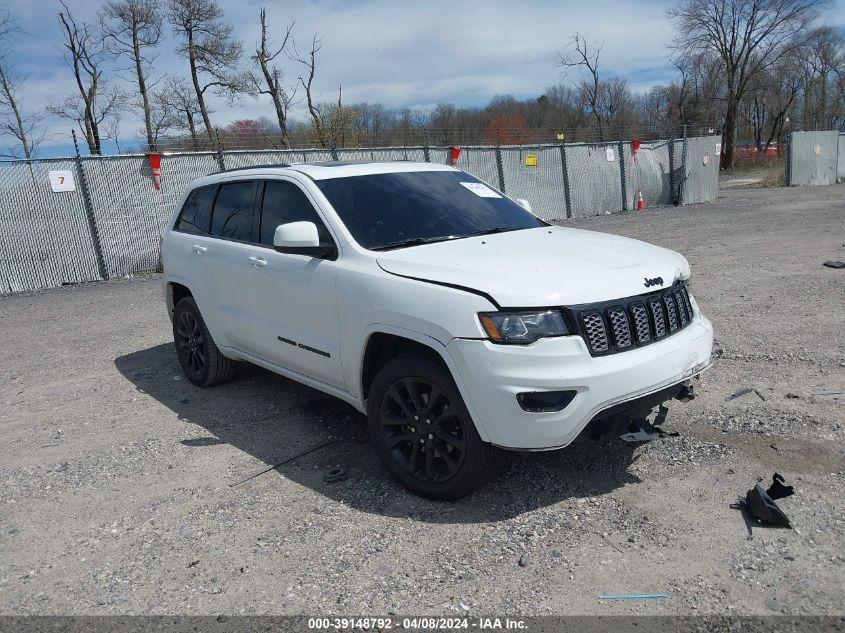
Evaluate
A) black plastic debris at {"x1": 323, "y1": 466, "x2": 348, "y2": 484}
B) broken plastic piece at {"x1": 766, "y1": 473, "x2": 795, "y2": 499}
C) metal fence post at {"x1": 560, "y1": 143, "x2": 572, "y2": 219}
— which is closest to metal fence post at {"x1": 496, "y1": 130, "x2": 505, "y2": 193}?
metal fence post at {"x1": 560, "y1": 143, "x2": 572, "y2": 219}

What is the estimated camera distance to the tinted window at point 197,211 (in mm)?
5534

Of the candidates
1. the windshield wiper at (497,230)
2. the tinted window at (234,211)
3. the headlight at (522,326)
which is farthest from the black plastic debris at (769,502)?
the tinted window at (234,211)

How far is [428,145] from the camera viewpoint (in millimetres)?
17578

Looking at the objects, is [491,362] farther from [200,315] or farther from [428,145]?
[428,145]

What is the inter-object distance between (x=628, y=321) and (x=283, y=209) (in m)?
2.49

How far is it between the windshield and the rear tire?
1.98m

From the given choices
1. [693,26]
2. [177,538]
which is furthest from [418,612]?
[693,26]

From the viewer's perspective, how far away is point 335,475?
398 cm

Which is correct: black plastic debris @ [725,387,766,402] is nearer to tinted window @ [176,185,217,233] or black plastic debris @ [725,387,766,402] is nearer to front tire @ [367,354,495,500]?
front tire @ [367,354,495,500]

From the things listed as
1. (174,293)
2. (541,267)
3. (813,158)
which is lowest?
(813,158)

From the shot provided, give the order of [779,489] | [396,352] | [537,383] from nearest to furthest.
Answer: [537,383]
[779,489]
[396,352]

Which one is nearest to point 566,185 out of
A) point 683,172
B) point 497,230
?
point 683,172

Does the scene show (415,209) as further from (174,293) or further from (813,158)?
(813,158)

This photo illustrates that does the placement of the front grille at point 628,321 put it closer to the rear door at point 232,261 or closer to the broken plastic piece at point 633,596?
the broken plastic piece at point 633,596
